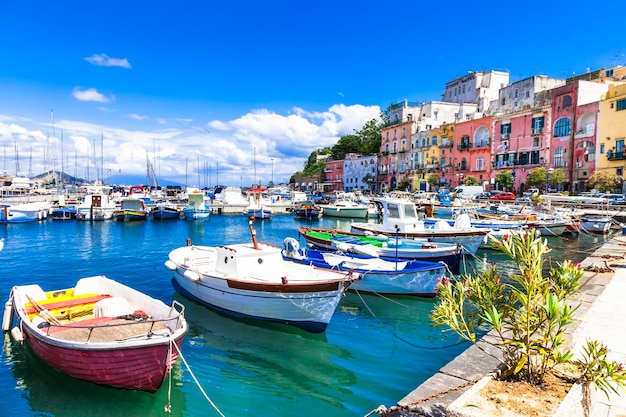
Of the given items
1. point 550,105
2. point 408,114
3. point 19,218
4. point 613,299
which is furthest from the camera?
point 408,114

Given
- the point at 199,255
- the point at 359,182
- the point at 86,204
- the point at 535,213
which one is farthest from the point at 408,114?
the point at 199,255

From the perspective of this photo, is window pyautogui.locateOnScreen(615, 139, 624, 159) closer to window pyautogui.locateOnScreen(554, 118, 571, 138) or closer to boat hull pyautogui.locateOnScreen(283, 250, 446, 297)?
window pyautogui.locateOnScreen(554, 118, 571, 138)

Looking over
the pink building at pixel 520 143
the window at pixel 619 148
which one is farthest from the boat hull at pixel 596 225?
the pink building at pixel 520 143

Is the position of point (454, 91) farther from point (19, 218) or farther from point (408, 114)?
point (19, 218)

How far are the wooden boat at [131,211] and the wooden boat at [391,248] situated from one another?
30.2 metres

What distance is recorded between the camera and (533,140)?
169 ft

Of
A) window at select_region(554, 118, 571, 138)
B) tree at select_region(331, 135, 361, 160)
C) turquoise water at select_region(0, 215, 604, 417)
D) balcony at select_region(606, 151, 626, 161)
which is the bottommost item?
turquoise water at select_region(0, 215, 604, 417)

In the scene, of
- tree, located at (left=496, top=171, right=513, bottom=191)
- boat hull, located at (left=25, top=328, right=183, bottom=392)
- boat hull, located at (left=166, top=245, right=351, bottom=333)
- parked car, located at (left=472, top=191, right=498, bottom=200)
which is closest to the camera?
boat hull, located at (left=25, top=328, right=183, bottom=392)

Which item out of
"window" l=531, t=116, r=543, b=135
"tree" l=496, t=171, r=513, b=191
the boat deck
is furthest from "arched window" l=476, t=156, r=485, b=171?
the boat deck

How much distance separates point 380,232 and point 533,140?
3799cm

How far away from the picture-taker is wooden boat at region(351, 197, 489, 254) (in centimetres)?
2241

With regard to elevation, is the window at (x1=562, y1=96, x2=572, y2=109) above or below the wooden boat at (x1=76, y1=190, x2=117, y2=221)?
above

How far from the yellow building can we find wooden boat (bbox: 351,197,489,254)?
2909cm

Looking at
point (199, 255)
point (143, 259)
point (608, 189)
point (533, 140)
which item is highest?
point (533, 140)
